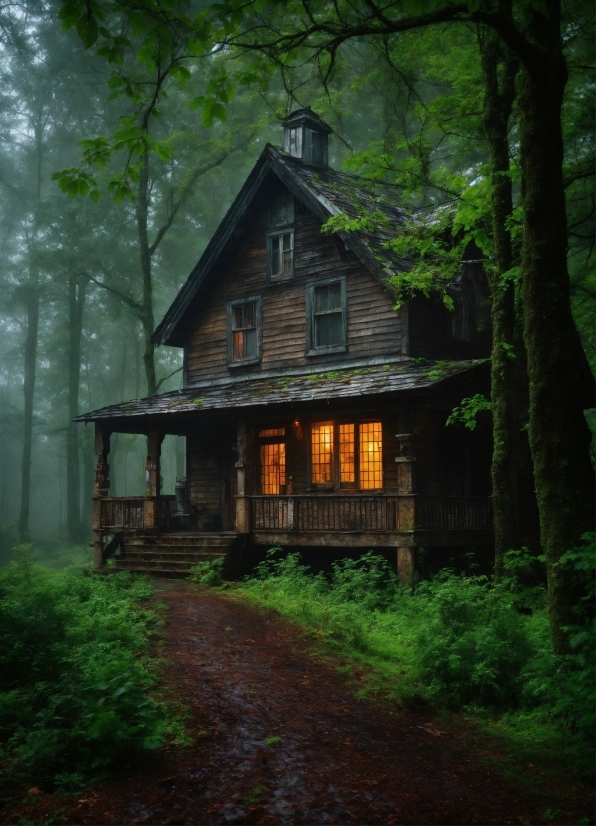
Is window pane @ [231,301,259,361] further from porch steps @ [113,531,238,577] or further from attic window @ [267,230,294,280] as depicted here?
porch steps @ [113,531,238,577]

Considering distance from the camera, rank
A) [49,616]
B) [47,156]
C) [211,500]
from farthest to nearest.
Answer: [47,156], [211,500], [49,616]

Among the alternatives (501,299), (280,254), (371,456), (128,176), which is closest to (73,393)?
(128,176)

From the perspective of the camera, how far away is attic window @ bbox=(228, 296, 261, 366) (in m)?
23.8

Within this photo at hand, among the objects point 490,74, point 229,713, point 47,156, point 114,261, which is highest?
point 47,156

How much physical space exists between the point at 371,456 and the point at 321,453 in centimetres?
159

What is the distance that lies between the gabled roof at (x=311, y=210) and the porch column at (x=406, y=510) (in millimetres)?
4466

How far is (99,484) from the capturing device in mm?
23016

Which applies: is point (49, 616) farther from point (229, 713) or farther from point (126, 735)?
point (126, 735)

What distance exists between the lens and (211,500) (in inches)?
962

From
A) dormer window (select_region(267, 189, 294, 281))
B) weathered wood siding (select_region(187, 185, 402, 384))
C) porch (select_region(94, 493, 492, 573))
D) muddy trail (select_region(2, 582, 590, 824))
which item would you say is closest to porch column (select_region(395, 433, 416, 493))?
porch (select_region(94, 493, 492, 573))

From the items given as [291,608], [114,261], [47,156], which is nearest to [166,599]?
[291,608]

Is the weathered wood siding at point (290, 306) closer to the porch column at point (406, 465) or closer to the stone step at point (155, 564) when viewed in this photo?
the porch column at point (406, 465)

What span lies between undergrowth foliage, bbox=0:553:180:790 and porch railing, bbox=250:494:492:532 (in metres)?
6.98

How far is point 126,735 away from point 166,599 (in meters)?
9.14
